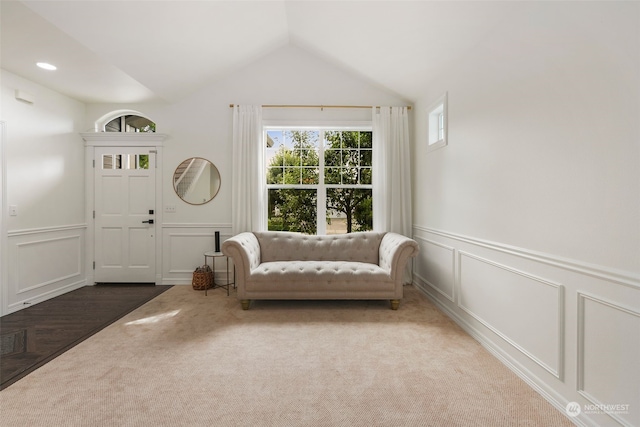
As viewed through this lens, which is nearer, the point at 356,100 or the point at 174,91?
the point at 174,91

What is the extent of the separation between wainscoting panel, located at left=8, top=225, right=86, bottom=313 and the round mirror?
145cm

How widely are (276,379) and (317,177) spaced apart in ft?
9.86

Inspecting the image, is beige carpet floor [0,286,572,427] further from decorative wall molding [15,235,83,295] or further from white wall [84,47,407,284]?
white wall [84,47,407,284]

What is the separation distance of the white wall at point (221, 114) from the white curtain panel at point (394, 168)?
260 millimetres

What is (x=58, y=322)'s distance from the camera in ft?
9.93

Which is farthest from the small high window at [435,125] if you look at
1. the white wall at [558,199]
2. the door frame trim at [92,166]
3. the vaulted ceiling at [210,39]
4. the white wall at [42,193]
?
the white wall at [42,193]

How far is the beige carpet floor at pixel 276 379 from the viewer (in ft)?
5.57

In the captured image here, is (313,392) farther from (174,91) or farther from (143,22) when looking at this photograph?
(174,91)

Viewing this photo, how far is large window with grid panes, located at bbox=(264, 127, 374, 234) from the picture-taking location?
456 centimetres

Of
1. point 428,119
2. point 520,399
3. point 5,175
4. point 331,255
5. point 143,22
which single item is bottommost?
point 520,399

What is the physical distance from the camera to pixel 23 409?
1740mm

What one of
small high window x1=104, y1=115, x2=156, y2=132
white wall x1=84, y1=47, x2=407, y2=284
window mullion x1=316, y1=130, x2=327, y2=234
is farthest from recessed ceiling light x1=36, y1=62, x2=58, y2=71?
window mullion x1=316, y1=130, x2=327, y2=234

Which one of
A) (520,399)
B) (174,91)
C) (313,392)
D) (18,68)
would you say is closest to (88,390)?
(313,392)

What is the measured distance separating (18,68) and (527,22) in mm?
4553
